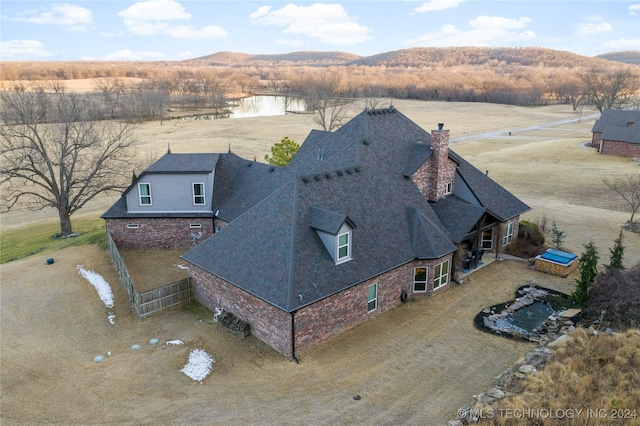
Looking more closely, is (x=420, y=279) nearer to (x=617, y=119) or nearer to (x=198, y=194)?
(x=198, y=194)

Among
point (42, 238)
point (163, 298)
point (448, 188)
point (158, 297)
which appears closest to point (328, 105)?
point (42, 238)

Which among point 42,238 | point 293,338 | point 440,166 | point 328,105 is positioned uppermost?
point 328,105

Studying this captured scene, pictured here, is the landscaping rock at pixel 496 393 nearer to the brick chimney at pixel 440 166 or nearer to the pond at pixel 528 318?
the pond at pixel 528 318

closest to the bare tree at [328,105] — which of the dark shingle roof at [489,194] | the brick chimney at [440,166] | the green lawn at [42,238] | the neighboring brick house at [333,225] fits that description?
the green lawn at [42,238]

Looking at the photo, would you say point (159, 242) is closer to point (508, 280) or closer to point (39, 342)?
point (39, 342)

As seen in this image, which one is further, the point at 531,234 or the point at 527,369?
the point at 531,234

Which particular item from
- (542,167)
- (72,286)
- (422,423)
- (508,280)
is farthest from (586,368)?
(542,167)
